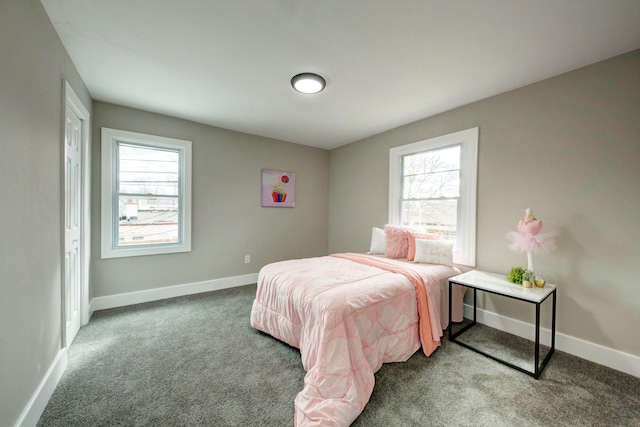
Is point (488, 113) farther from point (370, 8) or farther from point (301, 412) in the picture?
point (301, 412)

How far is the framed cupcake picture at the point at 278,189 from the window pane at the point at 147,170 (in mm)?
1272

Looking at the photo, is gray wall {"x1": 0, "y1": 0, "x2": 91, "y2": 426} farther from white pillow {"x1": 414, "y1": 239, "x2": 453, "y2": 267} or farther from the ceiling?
white pillow {"x1": 414, "y1": 239, "x2": 453, "y2": 267}

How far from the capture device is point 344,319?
5.49 feet

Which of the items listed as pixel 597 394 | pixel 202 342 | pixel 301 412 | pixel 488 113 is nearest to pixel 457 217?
pixel 488 113

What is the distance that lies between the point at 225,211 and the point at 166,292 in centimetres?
133

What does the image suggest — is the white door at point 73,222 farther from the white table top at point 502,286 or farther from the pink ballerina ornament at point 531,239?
the pink ballerina ornament at point 531,239

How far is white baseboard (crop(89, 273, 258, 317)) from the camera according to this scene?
115 inches

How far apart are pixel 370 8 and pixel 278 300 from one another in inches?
87.4

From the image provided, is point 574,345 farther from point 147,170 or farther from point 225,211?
point 147,170

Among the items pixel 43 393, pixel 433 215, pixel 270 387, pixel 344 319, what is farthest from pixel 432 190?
pixel 43 393

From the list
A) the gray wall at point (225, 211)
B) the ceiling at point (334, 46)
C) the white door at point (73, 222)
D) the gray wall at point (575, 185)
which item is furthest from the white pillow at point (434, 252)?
the white door at point (73, 222)

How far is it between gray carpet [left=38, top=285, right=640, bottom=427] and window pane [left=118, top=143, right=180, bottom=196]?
5.53 ft

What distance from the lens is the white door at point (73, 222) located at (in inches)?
84.4

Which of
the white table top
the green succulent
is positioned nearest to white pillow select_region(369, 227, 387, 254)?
the white table top
